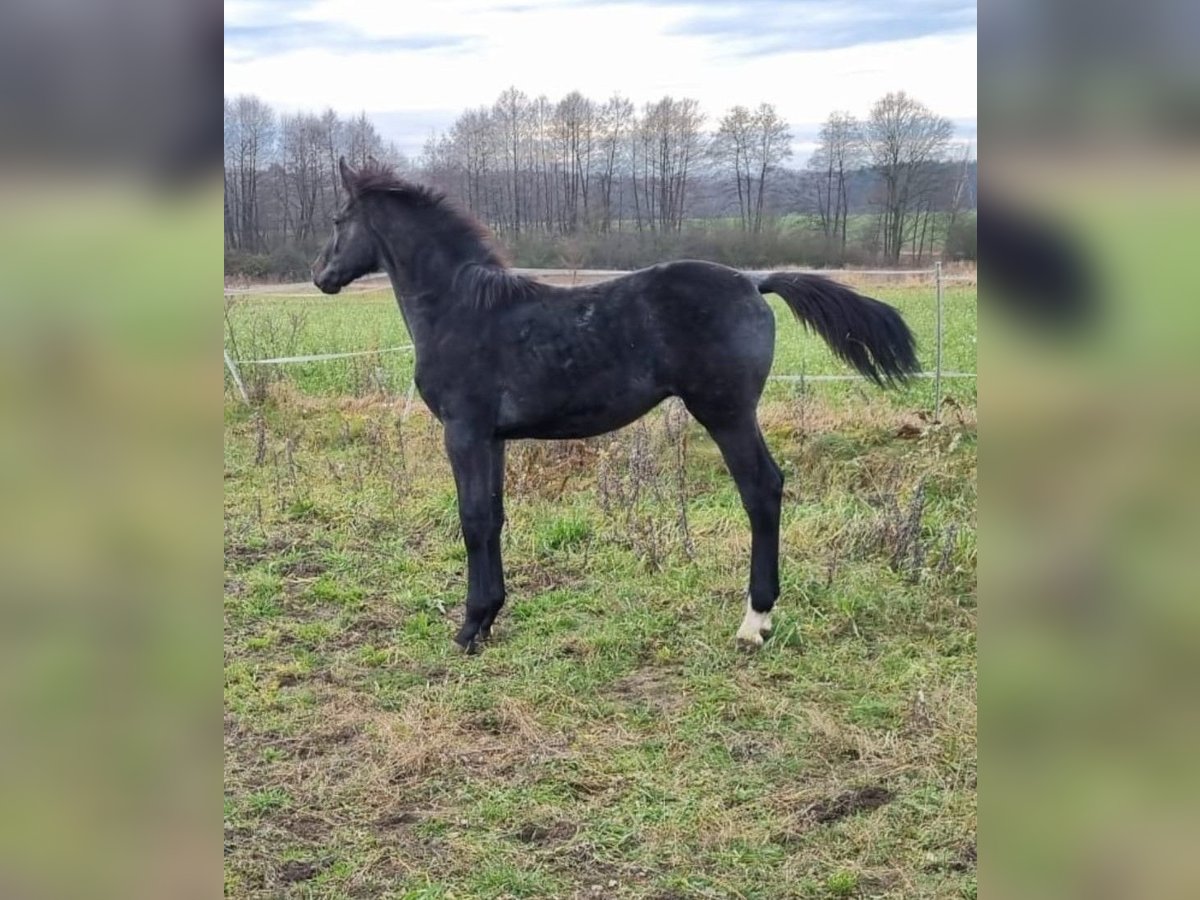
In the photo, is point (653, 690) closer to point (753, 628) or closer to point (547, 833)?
point (753, 628)

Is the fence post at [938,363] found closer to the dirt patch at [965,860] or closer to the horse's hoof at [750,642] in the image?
the horse's hoof at [750,642]

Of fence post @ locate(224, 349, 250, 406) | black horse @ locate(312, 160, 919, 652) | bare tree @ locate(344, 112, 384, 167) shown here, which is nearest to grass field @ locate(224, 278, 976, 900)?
black horse @ locate(312, 160, 919, 652)

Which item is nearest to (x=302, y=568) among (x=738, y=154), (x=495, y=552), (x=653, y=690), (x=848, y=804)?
(x=495, y=552)

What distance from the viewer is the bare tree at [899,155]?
28.1 ft

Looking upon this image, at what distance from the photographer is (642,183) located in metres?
8.12

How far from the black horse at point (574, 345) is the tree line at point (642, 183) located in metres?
3.77

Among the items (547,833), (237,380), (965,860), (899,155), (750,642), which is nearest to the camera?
(965,860)

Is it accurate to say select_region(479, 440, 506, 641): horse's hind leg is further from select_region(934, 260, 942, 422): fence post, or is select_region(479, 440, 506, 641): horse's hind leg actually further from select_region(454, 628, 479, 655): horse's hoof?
select_region(934, 260, 942, 422): fence post

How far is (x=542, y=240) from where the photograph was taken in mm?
8094

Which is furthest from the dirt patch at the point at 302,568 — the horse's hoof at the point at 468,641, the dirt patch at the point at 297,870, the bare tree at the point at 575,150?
the bare tree at the point at 575,150

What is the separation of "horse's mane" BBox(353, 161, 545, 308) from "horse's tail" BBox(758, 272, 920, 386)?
110cm

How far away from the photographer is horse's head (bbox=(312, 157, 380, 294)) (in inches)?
167

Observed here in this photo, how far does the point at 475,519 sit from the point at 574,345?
0.88 m
